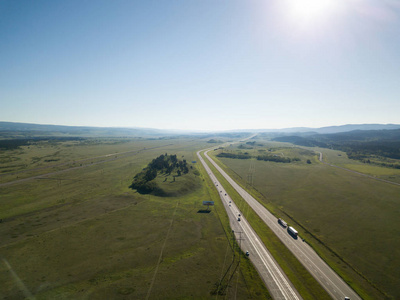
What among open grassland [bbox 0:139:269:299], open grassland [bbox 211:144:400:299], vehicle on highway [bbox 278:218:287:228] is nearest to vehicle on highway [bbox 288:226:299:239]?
vehicle on highway [bbox 278:218:287:228]

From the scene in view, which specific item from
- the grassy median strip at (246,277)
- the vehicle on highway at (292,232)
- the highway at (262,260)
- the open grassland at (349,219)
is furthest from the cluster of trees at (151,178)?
the vehicle on highway at (292,232)

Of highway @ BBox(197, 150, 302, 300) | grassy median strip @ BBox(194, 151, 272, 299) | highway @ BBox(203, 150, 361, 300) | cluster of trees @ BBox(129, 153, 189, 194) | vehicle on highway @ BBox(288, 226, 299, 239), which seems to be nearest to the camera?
grassy median strip @ BBox(194, 151, 272, 299)

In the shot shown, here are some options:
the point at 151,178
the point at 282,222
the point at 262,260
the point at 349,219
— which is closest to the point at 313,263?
the point at 262,260

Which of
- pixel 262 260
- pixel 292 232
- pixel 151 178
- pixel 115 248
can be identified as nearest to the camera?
pixel 262 260

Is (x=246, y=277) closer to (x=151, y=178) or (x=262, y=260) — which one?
(x=262, y=260)

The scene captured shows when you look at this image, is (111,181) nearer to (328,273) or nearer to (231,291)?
(231,291)

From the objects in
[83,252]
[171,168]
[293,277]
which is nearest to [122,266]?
[83,252]

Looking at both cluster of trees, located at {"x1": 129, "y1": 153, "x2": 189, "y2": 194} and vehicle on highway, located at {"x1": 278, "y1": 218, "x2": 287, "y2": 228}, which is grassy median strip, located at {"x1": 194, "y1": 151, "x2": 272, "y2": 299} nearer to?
vehicle on highway, located at {"x1": 278, "y1": 218, "x2": 287, "y2": 228}
